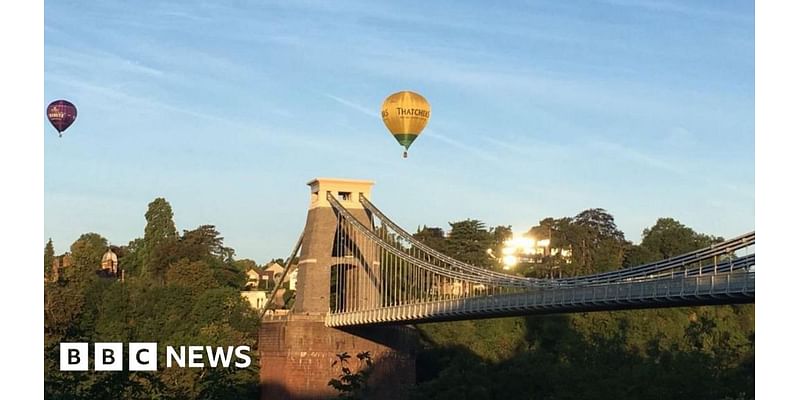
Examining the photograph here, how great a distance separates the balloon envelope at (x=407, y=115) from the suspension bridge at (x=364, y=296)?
6581mm

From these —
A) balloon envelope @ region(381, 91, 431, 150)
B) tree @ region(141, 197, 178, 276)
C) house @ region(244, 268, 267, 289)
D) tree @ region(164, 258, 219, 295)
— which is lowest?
house @ region(244, 268, 267, 289)

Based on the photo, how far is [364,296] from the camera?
68.8 metres

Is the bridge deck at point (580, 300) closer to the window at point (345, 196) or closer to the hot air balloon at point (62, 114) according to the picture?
the window at point (345, 196)

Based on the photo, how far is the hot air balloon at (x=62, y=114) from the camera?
63.8 metres

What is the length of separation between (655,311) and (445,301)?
16.7 m

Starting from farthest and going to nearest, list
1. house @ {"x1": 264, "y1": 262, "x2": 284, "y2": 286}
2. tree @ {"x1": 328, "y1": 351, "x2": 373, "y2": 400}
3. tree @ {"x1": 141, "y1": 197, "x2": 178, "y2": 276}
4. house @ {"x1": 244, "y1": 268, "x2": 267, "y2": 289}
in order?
house @ {"x1": 264, "y1": 262, "x2": 284, "y2": 286} → house @ {"x1": 244, "y1": 268, "x2": 267, "y2": 289} → tree @ {"x1": 141, "y1": 197, "x2": 178, "y2": 276} → tree @ {"x1": 328, "y1": 351, "x2": 373, "y2": 400}

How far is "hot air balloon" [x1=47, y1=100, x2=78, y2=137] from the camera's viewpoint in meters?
63.8

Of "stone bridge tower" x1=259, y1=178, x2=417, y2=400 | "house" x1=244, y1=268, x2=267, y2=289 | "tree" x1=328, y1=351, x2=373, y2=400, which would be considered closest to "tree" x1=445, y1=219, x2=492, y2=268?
"house" x1=244, y1=268, x2=267, y2=289

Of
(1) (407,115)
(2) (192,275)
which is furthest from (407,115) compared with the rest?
(2) (192,275)

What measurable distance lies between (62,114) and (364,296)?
15946 millimetres

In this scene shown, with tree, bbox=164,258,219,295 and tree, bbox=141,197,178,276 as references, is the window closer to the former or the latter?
tree, bbox=164,258,219,295

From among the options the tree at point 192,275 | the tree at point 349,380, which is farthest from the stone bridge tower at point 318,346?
the tree at point 192,275

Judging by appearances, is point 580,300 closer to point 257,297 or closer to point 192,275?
point 192,275
